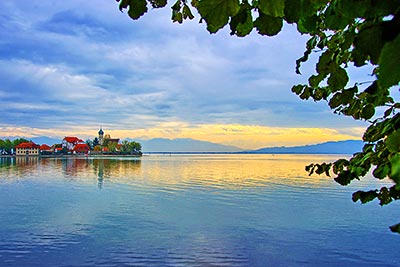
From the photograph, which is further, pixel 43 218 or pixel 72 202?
pixel 72 202

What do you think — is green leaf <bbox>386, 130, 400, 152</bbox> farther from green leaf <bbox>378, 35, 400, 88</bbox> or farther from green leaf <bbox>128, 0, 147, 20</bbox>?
green leaf <bbox>128, 0, 147, 20</bbox>

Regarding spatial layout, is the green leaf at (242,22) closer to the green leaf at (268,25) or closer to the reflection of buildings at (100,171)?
the green leaf at (268,25)

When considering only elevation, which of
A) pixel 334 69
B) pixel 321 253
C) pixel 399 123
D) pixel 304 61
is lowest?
pixel 321 253

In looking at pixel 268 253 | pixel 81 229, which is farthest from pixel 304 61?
pixel 81 229

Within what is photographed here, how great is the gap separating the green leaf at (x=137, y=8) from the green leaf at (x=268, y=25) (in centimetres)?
63

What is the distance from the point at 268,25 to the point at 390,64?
30.6 inches

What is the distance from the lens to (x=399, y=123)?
8.70 ft

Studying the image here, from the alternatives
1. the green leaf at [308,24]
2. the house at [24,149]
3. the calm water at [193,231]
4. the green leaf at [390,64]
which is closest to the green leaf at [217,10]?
the green leaf at [308,24]

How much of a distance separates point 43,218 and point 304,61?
26.9 meters

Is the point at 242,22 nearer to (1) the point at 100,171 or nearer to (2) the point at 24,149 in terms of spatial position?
(1) the point at 100,171

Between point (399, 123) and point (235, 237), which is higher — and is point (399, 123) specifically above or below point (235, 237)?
above

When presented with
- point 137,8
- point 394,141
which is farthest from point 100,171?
point 394,141

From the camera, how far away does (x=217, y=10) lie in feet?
4.08

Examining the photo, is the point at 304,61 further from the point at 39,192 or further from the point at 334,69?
the point at 39,192
